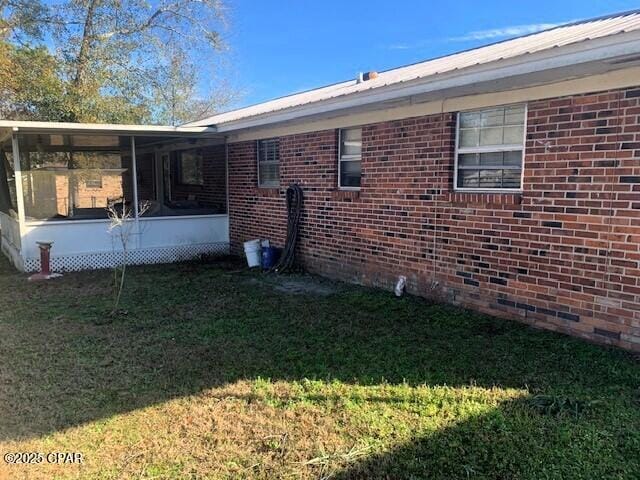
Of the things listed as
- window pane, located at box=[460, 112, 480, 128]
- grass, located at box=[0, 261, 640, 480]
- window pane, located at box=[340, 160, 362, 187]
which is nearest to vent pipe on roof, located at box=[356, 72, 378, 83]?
window pane, located at box=[340, 160, 362, 187]

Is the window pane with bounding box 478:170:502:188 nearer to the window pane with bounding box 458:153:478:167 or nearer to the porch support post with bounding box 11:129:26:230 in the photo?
the window pane with bounding box 458:153:478:167

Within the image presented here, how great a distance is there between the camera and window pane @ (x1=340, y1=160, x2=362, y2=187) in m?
7.64

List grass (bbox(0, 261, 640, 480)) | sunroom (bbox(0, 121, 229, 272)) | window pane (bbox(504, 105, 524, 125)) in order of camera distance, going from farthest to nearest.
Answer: sunroom (bbox(0, 121, 229, 272)) < window pane (bbox(504, 105, 524, 125)) < grass (bbox(0, 261, 640, 480))

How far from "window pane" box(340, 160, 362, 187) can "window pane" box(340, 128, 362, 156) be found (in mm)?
166

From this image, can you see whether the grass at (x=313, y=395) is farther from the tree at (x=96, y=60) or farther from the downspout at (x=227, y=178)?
the tree at (x=96, y=60)

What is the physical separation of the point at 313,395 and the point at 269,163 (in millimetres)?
6620

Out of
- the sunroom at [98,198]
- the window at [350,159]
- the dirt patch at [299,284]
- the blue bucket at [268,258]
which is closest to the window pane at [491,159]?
the window at [350,159]

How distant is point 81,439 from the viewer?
3170mm

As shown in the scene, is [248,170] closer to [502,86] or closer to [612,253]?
[502,86]

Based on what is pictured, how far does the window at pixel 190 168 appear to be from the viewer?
11.9 metres

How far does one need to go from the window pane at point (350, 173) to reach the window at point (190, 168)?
510cm

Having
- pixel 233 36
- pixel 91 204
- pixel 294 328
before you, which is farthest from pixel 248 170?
pixel 233 36

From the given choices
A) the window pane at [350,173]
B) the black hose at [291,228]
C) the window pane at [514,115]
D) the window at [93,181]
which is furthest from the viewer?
the window at [93,181]

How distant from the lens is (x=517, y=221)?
534cm
